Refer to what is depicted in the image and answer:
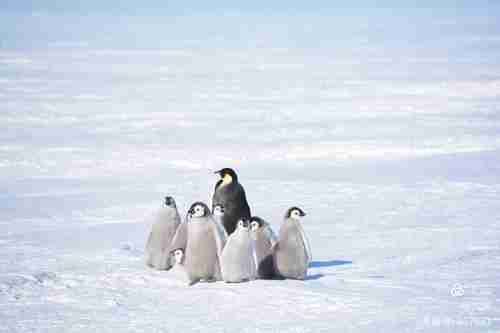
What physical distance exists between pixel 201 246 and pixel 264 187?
17.5ft

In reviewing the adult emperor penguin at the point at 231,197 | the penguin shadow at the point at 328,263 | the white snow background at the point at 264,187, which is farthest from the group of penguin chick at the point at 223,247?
the penguin shadow at the point at 328,263

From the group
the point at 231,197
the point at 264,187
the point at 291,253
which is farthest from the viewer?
the point at 264,187

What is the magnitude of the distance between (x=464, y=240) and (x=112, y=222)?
338 cm

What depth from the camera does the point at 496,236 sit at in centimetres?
816

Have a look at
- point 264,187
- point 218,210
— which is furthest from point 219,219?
point 264,187

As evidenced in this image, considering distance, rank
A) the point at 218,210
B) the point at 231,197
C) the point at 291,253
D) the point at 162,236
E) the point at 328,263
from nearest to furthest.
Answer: the point at 291,253, the point at 218,210, the point at 162,236, the point at 231,197, the point at 328,263

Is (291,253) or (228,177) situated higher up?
(228,177)

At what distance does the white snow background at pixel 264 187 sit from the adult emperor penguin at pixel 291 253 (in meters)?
0.16

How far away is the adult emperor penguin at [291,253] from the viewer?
6.17 meters

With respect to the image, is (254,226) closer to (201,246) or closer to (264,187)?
(201,246)

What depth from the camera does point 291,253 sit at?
6.16m

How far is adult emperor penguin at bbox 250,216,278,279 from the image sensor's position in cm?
624

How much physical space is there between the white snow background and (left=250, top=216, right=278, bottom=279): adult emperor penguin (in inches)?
8.5

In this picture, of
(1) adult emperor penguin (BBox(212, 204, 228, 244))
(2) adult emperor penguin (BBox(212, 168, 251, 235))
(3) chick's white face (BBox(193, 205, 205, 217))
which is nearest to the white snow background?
(1) adult emperor penguin (BBox(212, 204, 228, 244))
